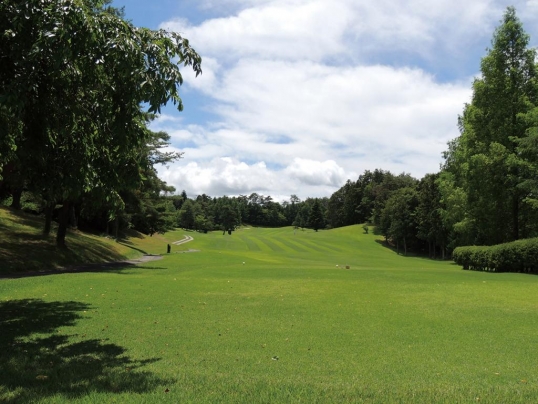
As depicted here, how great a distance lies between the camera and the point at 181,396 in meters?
4.40

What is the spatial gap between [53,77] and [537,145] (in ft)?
86.0

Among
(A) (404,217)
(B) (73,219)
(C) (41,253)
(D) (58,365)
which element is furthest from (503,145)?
(B) (73,219)

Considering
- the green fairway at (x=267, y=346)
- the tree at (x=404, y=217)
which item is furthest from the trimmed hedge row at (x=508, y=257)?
the tree at (x=404, y=217)

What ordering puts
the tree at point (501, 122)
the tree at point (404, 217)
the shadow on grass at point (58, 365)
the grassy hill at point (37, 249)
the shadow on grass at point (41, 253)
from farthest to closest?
the tree at point (404, 217)
the tree at point (501, 122)
the grassy hill at point (37, 249)
the shadow on grass at point (41, 253)
the shadow on grass at point (58, 365)

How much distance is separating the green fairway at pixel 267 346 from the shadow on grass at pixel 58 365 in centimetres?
2

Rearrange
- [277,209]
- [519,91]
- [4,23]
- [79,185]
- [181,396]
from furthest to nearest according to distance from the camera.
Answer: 1. [277,209]
2. [519,91]
3. [79,185]
4. [4,23]
5. [181,396]

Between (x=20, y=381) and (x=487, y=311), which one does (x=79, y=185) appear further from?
(x=487, y=311)

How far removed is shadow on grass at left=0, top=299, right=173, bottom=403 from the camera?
4.57m

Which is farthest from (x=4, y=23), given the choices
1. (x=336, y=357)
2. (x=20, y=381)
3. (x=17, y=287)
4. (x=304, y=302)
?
(x=17, y=287)

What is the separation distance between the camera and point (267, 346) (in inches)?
277

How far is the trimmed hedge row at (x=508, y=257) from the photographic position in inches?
901

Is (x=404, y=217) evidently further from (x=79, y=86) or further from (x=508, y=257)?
(x=79, y=86)

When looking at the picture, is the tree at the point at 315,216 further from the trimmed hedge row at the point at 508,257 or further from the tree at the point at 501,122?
the trimmed hedge row at the point at 508,257

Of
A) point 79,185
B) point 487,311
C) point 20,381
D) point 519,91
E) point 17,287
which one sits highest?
point 519,91
